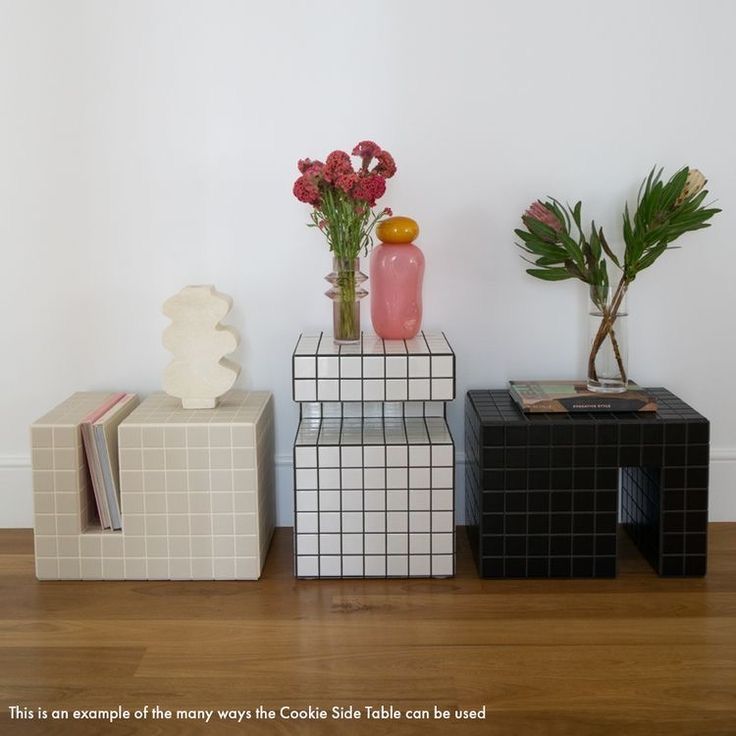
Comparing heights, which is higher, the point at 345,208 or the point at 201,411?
the point at 345,208

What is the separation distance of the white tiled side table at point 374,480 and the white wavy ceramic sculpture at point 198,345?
0.69 ft

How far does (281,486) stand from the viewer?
9.99 ft

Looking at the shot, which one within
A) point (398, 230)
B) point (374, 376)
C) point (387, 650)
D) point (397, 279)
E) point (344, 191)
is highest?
point (344, 191)

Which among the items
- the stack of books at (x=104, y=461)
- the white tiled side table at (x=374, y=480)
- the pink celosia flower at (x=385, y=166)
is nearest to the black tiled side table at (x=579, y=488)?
the white tiled side table at (x=374, y=480)

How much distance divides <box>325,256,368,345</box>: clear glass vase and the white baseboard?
0.47 meters

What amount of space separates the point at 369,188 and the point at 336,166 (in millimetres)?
95

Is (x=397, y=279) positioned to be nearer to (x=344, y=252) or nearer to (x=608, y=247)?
(x=344, y=252)

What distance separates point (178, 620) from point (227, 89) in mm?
1361

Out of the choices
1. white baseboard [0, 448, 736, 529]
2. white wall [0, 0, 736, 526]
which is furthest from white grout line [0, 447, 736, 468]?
white wall [0, 0, 736, 526]

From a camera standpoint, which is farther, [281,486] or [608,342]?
[281,486]

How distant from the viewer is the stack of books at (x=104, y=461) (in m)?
2.66

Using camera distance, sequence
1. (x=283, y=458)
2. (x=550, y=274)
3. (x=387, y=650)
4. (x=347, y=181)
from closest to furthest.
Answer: (x=387, y=650) < (x=347, y=181) < (x=550, y=274) < (x=283, y=458)

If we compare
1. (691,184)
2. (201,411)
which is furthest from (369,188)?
(691,184)

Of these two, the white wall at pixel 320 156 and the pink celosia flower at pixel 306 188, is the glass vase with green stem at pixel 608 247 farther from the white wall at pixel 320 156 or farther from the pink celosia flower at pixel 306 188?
the pink celosia flower at pixel 306 188
